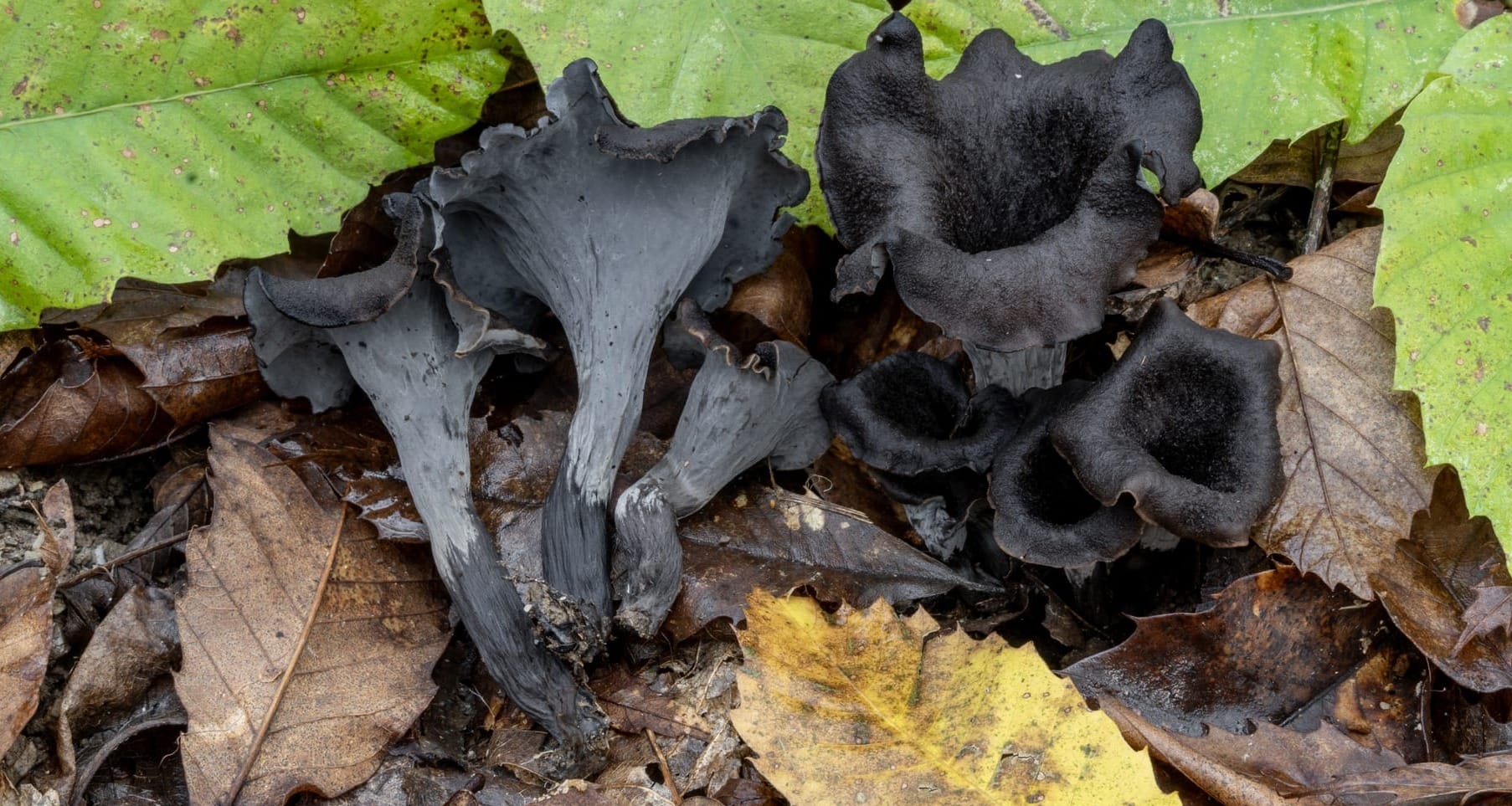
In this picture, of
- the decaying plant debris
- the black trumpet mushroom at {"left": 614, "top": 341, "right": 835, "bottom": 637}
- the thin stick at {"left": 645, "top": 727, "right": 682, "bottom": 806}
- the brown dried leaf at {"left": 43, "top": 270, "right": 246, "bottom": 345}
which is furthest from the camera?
the brown dried leaf at {"left": 43, "top": 270, "right": 246, "bottom": 345}

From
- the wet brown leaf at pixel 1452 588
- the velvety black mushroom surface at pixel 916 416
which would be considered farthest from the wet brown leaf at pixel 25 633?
the wet brown leaf at pixel 1452 588

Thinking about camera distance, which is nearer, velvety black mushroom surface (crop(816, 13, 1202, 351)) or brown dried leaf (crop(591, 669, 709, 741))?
velvety black mushroom surface (crop(816, 13, 1202, 351))

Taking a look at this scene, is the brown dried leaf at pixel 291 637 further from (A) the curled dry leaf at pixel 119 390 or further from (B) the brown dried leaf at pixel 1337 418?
(B) the brown dried leaf at pixel 1337 418

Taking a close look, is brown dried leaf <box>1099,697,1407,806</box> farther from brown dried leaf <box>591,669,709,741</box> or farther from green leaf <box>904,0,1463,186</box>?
green leaf <box>904,0,1463,186</box>

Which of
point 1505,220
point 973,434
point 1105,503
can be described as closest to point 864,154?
point 973,434

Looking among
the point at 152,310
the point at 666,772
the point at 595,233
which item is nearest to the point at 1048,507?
the point at 666,772

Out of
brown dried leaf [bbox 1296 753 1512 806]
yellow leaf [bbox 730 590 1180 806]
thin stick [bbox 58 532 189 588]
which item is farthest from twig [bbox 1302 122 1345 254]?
thin stick [bbox 58 532 189 588]

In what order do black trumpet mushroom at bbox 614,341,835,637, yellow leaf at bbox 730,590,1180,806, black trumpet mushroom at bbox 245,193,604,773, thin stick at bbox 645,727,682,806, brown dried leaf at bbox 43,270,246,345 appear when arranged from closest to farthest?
1. yellow leaf at bbox 730,590,1180,806
2. thin stick at bbox 645,727,682,806
3. black trumpet mushroom at bbox 245,193,604,773
4. black trumpet mushroom at bbox 614,341,835,637
5. brown dried leaf at bbox 43,270,246,345

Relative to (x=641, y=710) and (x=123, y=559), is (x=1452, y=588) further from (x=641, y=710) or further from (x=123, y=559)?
(x=123, y=559)
